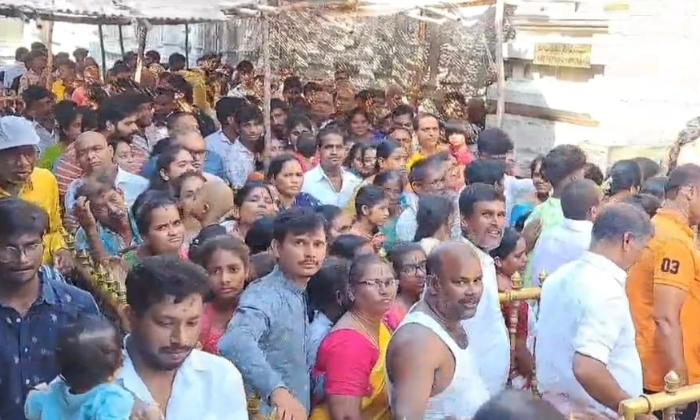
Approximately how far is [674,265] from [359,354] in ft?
4.89

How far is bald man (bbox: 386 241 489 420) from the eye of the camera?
310 centimetres

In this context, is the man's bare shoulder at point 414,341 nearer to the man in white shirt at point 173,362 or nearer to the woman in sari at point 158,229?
the man in white shirt at point 173,362

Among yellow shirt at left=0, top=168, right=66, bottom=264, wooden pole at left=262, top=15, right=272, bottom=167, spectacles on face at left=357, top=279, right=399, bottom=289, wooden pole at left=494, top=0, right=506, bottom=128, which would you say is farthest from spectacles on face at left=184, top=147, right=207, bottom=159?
wooden pole at left=494, top=0, right=506, bottom=128

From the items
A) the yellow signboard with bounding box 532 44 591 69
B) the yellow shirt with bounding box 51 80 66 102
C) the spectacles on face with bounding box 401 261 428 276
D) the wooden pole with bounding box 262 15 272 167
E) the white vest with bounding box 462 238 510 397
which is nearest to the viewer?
the white vest with bounding box 462 238 510 397

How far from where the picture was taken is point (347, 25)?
1503cm

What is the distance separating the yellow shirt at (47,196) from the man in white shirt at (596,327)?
2297mm

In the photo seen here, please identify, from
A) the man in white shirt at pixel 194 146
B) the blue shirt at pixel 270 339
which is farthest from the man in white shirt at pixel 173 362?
the man in white shirt at pixel 194 146

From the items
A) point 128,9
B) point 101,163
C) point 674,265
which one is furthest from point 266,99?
point 674,265

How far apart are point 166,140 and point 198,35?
1463 cm

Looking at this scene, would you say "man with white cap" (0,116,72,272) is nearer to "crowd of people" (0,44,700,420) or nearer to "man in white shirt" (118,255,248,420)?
"crowd of people" (0,44,700,420)

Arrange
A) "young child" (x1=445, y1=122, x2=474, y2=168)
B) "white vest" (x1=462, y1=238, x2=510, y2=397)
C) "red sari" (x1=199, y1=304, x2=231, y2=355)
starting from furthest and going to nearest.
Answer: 1. "young child" (x1=445, y1=122, x2=474, y2=168)
2. "red sari" (x1=199, y1=304, x2=231, y2=355)
3. "white vest" (x1=462, y1=238, x2=510, y2=397)

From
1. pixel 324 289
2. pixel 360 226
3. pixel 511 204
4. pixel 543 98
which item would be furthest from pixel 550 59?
pixel 324 289

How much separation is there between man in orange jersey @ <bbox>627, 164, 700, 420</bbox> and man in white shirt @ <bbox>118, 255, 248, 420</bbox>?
2.07m

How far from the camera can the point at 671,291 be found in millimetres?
4129
